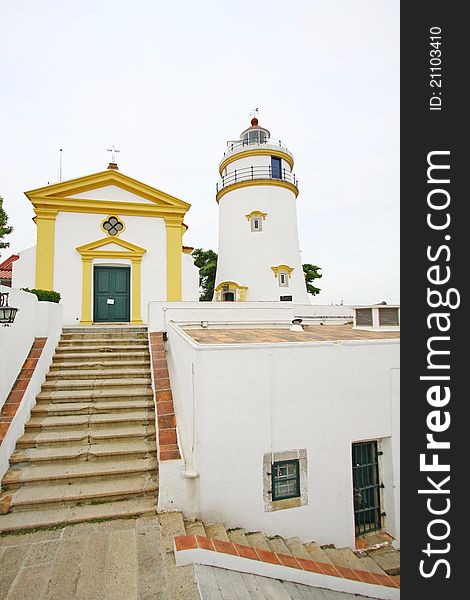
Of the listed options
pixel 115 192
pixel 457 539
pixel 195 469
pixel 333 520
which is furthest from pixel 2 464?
pixel 115 192

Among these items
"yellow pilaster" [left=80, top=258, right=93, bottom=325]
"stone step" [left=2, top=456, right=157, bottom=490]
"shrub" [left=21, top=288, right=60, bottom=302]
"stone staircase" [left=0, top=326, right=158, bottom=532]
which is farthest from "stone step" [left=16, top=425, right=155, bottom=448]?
"yellow pilaster" [left=80, top=258, right=93, bottom=325]

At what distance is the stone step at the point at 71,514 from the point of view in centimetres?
344

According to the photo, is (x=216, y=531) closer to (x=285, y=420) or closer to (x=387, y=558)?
(x=285, y=420)

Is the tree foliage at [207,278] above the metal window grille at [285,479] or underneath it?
above

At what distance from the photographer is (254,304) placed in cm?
1020

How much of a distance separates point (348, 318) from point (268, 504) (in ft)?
31.4

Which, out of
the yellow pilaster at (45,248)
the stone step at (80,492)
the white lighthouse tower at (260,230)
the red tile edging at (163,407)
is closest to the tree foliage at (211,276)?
the white lighthouse tower at (260,230)

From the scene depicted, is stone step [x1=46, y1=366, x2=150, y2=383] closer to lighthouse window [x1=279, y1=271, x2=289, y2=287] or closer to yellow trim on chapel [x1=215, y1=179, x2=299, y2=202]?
lighthouse window [x1=279, y1=271, x2=289, y2=287]

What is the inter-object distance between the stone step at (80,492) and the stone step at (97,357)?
2670 millimetres

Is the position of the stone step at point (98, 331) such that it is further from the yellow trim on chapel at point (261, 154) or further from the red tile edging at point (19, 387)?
the yellow trim on chapel at point (261, 154)

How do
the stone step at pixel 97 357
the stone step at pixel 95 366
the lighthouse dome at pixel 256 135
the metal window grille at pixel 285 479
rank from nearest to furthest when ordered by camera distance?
1. the metal window grille at pixel 285 479
2. the stone step at pixel 95 366
3. the stone step at pixel 97 357
4. the lighthouse dome at pixel 256 135

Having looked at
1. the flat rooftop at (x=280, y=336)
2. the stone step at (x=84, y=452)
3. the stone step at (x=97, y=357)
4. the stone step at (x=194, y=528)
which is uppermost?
the flat rooftop at (x=280, y=336)

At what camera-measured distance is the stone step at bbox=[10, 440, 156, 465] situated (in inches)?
170

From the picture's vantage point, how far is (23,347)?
5.66m
